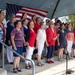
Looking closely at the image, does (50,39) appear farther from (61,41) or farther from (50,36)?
(61,41)

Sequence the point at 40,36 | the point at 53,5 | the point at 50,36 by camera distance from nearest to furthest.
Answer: the point at 40,36 → the point at 50,36 → the point at 53,5

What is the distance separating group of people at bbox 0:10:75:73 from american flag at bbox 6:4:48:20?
263mm

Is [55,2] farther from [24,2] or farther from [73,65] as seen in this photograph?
[73,65]

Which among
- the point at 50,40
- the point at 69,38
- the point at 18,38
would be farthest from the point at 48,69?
the point at 69,38

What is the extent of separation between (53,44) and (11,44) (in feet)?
7.77

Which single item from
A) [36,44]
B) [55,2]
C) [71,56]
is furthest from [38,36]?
[71,56]

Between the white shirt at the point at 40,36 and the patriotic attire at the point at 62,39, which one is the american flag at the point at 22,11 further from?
the patriotic attire at the point at 62,39

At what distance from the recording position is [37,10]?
10.2 meters

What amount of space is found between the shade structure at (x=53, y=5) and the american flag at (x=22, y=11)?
0.52ft

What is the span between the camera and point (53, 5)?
1097 cm

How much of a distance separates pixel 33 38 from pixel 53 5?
2.64 meters

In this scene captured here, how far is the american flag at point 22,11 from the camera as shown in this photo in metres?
8.76

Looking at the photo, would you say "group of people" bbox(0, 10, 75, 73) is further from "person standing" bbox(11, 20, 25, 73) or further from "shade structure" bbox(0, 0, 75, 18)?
"shade structure" bbox(0, 0, 75, 18)

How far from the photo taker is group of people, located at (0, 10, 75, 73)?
8.24m
